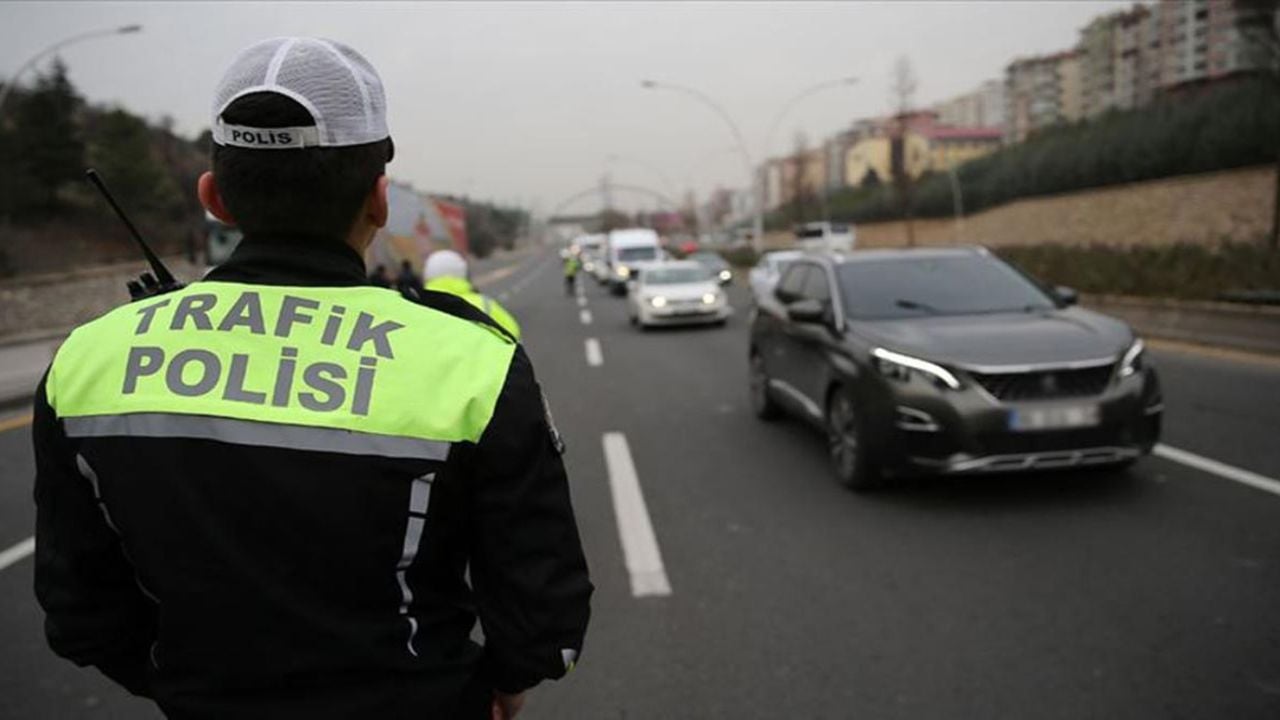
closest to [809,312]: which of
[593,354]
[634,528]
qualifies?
[634,528]

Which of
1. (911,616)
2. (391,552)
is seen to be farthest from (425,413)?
(911,616)

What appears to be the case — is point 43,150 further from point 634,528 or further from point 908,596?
point 908,596

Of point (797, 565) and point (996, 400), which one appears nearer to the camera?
point (797, 565)

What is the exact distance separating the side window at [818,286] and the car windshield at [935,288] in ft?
0.44

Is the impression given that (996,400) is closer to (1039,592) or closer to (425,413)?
(1039,592)

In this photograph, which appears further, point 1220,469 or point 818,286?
point 818,286

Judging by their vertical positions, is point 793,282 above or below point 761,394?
above

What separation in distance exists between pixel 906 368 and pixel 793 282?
2.68 m

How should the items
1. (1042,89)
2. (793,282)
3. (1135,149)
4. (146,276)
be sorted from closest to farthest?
(146,276), (793,282), (1135,149), (1042,89)

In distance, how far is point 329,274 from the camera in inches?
55.8

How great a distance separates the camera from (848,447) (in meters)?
6.10

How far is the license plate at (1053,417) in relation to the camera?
5.33m

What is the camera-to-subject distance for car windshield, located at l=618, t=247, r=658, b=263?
34.1m

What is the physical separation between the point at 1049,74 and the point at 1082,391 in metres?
146
